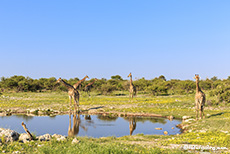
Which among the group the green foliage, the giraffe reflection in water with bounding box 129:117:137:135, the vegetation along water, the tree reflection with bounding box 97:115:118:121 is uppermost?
the green foliage

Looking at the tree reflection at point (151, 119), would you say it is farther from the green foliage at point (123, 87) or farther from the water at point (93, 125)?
the green foliage at point (123, 87)

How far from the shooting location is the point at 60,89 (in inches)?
3226

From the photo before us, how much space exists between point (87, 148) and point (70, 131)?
10488 mm

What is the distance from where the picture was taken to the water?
20031 millimetres

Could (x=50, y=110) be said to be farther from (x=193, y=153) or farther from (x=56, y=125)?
(x=193, y=153)

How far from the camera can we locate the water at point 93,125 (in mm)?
20031

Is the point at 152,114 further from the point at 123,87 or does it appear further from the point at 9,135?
the point at 123,87

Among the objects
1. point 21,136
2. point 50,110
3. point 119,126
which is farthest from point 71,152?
point 50,110

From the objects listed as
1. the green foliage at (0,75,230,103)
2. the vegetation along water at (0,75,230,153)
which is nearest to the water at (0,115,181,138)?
the vegetation along water at (0,75,230,153)

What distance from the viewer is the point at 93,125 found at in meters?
22.8

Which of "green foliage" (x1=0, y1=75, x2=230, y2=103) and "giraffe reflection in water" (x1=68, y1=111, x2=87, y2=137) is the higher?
"green foliage" (x1=0, y1=75, x2=230, y2=103)

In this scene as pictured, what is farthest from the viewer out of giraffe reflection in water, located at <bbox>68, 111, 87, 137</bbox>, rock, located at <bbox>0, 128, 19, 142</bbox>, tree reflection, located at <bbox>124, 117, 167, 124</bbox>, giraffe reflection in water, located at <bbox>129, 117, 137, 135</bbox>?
tree reflection, located at <bbox>124, 117, 167, 124</bbox>

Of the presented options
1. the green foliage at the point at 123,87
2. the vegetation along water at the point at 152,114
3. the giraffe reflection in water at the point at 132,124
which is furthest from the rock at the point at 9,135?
the green foliage at the point at 123,87

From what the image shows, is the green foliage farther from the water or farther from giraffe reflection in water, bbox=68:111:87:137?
giraffe reflection in water, bbox=68:111:87:137
